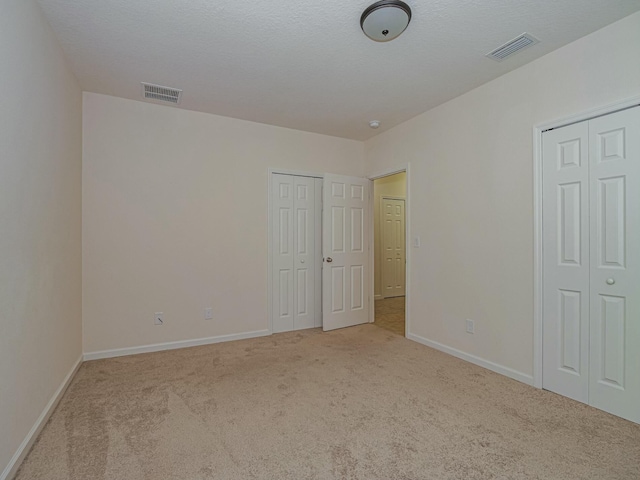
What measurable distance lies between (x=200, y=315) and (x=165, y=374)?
2.87ft

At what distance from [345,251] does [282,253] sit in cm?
86

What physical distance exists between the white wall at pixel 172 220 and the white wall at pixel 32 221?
1.46 ft

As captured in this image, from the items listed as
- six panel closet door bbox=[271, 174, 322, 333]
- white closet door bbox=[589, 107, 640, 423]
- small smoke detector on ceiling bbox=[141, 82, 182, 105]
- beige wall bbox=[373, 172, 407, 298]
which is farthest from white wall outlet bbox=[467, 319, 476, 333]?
small smoke detector on ceiling bbox=[141, 82, 182, 105]

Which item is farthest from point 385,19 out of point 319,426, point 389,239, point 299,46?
point 389,239

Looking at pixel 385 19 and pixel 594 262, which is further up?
pixel 385 19

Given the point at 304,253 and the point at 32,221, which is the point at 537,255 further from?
the point at 32,221

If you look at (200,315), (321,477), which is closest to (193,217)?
(200,315)

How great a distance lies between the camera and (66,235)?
8.68 feet

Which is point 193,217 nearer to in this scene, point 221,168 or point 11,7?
point 221,168

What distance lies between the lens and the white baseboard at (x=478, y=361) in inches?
106

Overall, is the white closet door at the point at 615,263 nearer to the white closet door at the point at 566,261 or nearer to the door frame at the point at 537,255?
the white closet door at the point at 566,261

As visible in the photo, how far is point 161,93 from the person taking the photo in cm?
318

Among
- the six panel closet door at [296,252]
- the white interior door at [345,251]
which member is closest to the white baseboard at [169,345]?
the six panel closet door at [296,252]

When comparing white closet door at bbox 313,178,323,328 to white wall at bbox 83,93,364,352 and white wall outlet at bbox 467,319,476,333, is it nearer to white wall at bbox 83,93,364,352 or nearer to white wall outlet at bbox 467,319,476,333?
white wall at bbox 83,93,364,352
